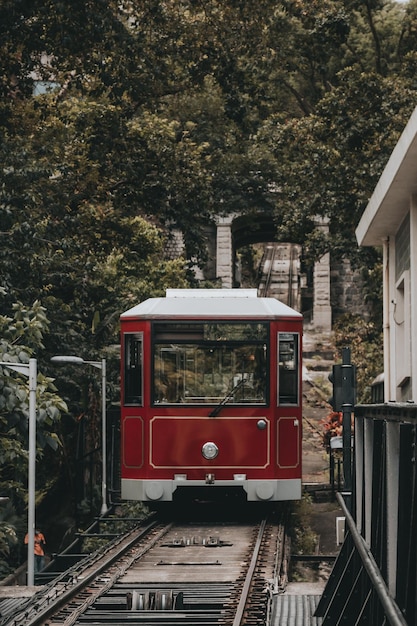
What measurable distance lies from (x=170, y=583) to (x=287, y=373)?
5872mm

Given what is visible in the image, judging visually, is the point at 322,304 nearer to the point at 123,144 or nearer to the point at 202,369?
the point at 123,144

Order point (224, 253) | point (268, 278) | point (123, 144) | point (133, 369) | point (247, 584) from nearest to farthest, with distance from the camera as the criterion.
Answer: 1. point (247, 584)
2. point (133, 369)
3. point (123, 144)
4. point (224, 253)
5. point (268, 278)

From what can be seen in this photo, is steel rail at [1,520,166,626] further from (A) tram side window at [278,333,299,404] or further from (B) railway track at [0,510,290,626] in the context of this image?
(A) tram side window at [278,333,299,404]

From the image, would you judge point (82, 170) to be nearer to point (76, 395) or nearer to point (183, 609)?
point (76, 395)

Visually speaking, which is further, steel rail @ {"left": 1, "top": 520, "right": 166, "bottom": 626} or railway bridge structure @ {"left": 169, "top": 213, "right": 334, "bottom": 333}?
railway bridge structure @ {"left": 169, "top": 213, "right": 334, "bottom": 333}

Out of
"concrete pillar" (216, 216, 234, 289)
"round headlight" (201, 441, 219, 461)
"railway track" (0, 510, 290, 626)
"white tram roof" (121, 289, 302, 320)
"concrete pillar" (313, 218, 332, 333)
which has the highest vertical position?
"concrete pillar" (216, 216, 234, 289)

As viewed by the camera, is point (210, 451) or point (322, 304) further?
point (322, 304)

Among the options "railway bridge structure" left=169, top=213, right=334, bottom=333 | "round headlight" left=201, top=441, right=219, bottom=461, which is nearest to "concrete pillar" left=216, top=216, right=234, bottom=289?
"railway bridge structure" left=169, top=213, right=334, bottom=333

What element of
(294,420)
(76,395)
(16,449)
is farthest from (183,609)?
(76,395)

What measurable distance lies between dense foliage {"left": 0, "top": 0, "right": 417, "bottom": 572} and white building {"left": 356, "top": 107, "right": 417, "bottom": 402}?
6.22 m

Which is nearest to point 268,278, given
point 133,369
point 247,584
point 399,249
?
point 399,249

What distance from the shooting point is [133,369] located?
16.2 meters

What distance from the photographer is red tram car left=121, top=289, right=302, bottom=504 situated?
16.0 m

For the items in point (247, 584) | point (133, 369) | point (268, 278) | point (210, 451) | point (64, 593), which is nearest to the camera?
point (64, 593)
